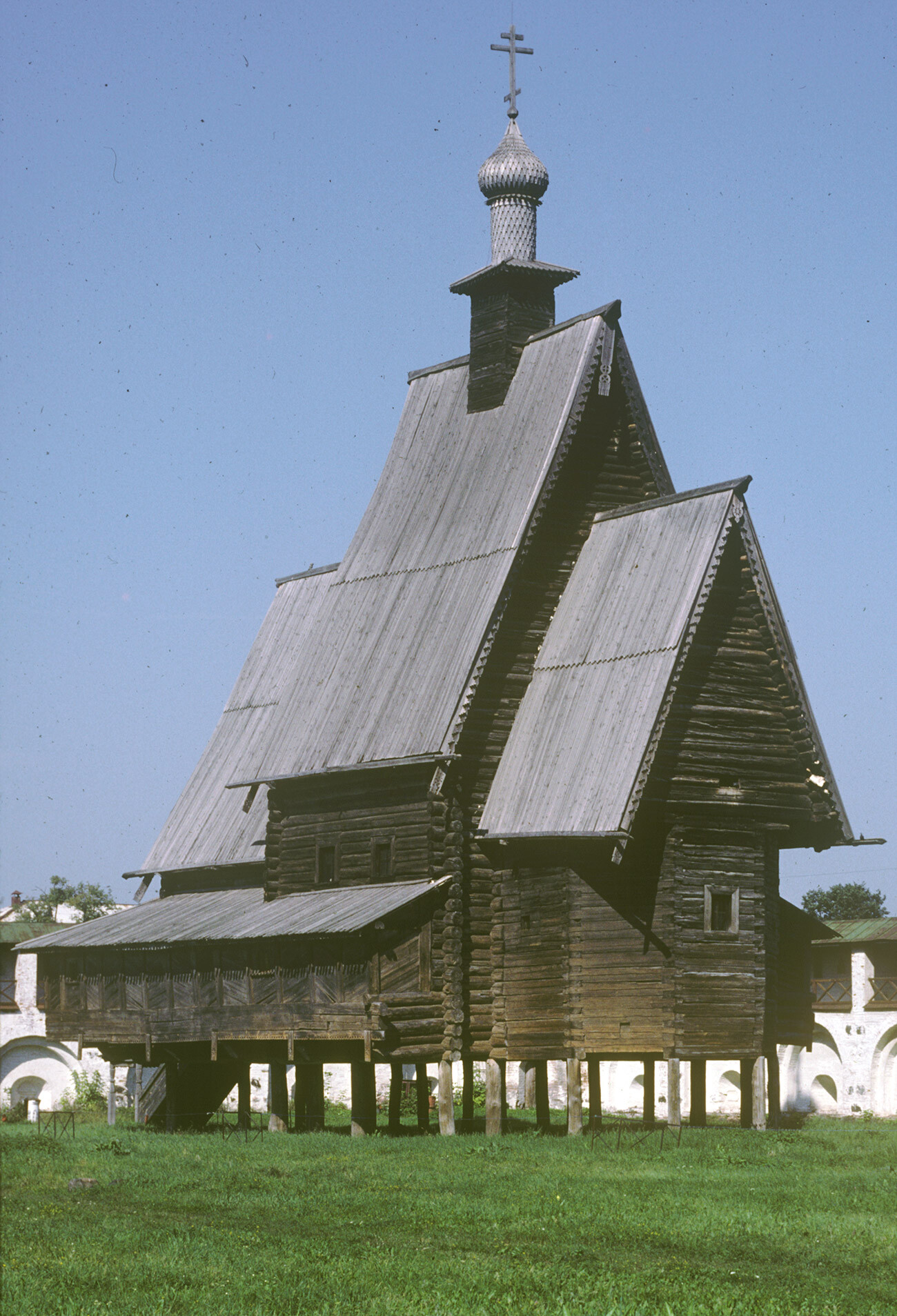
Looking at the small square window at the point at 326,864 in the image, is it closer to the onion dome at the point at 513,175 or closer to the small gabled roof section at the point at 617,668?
the small gabled roof section at the point at 617,668

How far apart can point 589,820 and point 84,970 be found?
14.1 metres

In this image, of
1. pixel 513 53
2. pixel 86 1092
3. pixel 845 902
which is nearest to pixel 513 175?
pixel 513 53

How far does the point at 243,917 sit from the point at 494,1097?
6.86m

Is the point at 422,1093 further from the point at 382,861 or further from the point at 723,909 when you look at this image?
the point at 723,909

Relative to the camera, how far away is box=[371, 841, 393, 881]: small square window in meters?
37.1

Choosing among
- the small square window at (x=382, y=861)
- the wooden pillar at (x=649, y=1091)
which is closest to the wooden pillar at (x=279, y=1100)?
the small square window at (x=382, y=861)

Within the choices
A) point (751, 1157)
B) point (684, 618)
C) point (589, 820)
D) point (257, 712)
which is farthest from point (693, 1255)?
point (257, 712)

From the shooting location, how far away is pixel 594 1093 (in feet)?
127

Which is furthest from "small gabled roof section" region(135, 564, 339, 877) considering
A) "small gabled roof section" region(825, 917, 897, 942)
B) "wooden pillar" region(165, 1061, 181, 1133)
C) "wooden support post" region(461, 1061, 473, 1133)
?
"small gabled roof section" region(825, 917, 897, 942)

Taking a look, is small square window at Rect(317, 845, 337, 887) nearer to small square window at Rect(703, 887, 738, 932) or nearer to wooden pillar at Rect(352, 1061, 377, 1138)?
wooden pillar at Rect(352, 1061, 377, 1138)

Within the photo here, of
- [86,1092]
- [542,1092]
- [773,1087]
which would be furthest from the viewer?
[86,1092]

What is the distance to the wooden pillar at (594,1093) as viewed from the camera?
35.4 m

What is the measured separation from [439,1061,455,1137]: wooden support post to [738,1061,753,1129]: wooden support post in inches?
222

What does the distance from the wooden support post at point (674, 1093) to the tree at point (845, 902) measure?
77.9m
